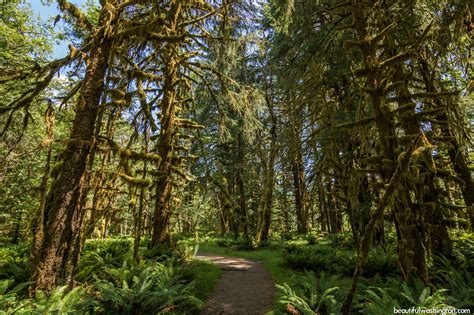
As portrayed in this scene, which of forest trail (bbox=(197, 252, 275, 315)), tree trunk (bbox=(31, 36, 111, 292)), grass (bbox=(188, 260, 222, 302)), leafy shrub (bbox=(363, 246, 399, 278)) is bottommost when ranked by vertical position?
forest trail (bbox=(197, 252, 275, 315))

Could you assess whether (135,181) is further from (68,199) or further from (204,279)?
(204,279)

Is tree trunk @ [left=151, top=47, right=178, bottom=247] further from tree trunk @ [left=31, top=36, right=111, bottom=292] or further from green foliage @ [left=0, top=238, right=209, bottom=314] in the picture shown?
tree trunk @ [left=31, top=36, right=111, bottom=292]

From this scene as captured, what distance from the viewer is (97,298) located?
4.63 metres

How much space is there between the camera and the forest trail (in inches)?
217

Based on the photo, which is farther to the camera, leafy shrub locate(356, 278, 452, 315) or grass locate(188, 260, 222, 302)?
grass locate(188, 260, 222, 302)

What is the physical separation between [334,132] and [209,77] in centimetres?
946

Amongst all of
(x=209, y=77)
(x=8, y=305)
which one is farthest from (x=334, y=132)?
(x=209, y=77)

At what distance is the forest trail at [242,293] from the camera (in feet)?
18.1

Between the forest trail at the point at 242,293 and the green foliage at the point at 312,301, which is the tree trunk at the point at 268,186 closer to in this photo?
the forest trail at the point at 242,293

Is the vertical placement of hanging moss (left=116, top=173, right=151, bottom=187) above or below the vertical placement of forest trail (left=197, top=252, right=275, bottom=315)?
above

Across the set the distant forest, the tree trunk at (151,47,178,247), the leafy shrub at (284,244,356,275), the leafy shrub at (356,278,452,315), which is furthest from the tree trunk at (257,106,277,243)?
the leafy shrub at (356,278,452,315)

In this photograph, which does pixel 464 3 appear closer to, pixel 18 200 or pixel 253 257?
pixel 253 257

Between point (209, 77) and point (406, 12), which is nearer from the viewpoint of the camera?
point (406, 12)

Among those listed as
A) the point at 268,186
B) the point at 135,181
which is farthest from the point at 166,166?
the point at 268,186
